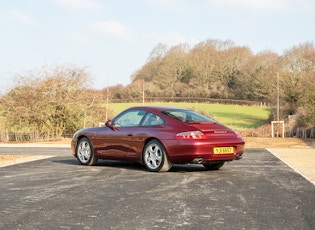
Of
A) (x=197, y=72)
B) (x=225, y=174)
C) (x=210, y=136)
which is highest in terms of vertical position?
(x=197, y=72)

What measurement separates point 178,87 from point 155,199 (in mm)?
63832

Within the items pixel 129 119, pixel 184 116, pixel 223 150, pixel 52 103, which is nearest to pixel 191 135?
pixel 223 150

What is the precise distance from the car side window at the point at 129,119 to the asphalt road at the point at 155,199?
118 cm

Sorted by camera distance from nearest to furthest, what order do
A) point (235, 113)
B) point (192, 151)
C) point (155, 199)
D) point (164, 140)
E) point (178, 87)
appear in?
1. point (155, 199)
2. point (192, 151)
3. point (164, 140)
4. point (235, 113)
5. point (178, 87)

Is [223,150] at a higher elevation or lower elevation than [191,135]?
lower

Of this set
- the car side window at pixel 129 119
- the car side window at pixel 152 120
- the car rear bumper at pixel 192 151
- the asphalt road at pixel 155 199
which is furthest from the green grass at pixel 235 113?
the asphalt road at pixel 155 199

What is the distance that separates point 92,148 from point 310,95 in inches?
1000

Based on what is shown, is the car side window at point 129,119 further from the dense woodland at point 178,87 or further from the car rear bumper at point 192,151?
the dense woodland at point 178,87

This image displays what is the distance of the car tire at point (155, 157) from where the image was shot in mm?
9914

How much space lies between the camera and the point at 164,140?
32.4ft

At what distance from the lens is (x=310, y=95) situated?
111 feet

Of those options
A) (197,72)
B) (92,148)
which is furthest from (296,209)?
(197,72)

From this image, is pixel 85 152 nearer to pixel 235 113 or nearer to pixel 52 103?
pixel 52 103

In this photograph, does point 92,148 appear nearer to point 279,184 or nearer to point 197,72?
point 279,184
